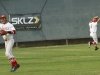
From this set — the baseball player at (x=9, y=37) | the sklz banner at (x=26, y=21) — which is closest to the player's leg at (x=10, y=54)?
the baseball player at (x=9, y=37)

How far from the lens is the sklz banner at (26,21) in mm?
31016

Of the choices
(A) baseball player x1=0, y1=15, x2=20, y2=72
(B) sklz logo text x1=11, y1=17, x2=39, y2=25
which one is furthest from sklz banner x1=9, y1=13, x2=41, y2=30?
(A) baseball player x1=0, y1=15, x2=20, y2=72

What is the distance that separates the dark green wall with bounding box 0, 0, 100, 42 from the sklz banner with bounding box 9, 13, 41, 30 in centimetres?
30

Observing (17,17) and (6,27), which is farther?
(17,17)

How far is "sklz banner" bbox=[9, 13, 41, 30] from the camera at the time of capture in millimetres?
31016

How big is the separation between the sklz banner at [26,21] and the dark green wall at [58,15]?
30cm

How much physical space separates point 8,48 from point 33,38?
16.8 metres

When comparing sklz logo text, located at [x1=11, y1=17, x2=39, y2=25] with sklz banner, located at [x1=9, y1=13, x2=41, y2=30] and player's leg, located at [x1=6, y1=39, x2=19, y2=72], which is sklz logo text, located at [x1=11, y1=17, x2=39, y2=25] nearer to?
sklz banner, located at [x1=9, y1=13, x2=41, y2=30]

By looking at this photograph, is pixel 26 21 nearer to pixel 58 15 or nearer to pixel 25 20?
pixel 25 20

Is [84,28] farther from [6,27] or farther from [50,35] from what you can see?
[6,27]

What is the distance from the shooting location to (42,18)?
102 ft

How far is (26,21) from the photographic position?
31312 mm

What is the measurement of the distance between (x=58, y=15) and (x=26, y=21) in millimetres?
2487

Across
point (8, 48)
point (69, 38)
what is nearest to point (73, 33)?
point (69, 38)
